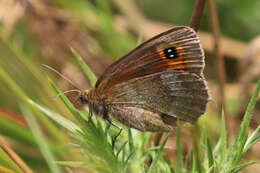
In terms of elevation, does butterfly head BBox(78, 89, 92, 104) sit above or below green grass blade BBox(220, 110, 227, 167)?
above

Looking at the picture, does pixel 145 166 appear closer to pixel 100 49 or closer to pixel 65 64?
pixel 65 64

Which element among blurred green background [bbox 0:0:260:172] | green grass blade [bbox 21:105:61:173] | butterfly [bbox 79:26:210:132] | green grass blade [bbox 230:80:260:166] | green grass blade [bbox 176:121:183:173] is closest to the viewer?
green grass blade [bbox 176:121:183:173]

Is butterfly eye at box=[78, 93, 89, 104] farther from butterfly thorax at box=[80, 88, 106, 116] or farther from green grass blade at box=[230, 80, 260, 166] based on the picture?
green grass blade at box=[230, 80, 260, 166]

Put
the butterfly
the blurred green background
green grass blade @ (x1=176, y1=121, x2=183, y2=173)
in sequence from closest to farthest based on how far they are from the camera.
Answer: green grass blade @ (x1=176, y1=121, x2=183, y2=173) → the butterfly → the blurred green background

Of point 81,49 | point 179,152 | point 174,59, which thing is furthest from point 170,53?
point 81,49

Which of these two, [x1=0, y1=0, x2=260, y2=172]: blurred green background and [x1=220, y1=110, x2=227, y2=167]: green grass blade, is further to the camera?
[x1=0, y1=0, x2=260, y2=172]: blurred green background

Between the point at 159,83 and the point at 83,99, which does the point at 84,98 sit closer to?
the point at 83,99

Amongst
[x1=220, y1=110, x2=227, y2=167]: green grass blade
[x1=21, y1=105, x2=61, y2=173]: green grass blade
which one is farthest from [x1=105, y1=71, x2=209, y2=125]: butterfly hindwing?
[x1=220, y1=110, x2=227, y2=167]: green grass blade

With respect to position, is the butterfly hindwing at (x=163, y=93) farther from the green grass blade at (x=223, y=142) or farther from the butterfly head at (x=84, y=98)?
the green grass blade at (x=223, y=142)
